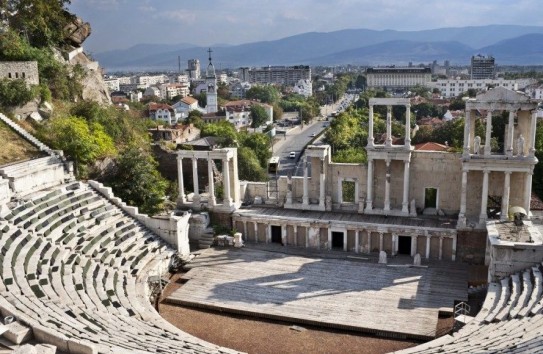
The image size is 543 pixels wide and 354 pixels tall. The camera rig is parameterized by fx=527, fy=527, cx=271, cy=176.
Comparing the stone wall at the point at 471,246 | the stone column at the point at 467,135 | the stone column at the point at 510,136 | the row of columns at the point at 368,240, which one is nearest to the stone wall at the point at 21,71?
the row of columns at the point at 368,240

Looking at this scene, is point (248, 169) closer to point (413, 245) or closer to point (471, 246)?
point (413, 245)

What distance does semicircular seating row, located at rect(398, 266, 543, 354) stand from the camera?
578 inches

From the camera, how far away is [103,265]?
2270cm

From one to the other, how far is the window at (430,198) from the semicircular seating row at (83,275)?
47.8ft

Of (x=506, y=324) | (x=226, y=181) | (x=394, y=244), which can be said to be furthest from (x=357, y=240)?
(x=506, y=324)

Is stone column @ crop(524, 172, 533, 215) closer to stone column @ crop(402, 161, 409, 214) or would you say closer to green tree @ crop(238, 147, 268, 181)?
stone column @ crop(402, 161, 409, 214)

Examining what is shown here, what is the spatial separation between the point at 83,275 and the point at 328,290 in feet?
Answer: 34.4

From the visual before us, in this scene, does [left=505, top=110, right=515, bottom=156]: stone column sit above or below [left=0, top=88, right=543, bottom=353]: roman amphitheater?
above

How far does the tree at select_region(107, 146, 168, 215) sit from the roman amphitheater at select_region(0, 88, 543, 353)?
5.45 feet

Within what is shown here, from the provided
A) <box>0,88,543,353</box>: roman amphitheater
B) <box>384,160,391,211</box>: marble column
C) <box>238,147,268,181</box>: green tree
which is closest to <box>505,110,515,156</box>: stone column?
<box>0,88,543,353</box>: roman amphitheater

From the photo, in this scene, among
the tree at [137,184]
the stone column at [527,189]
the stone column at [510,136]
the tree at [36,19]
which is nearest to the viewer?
the stone column at [510,136]

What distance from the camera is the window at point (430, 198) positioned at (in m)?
29.9

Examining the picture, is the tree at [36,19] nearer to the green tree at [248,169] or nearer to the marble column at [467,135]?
the green tree at [248,169]

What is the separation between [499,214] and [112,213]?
19.9 m
